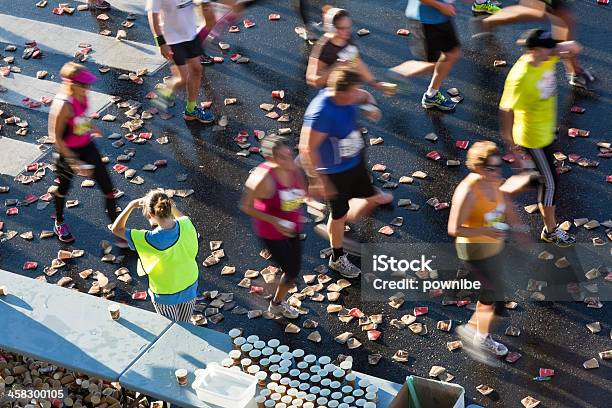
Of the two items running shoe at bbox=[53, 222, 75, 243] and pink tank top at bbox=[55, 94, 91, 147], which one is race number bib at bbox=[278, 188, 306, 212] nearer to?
pink tank top at bbox=[55, 94, 91, 147]

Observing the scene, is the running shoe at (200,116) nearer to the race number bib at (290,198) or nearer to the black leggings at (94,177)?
the black leggings at (94,177)

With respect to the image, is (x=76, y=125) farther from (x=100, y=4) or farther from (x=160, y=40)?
(x=100, y=4)

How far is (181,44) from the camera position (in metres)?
11.1

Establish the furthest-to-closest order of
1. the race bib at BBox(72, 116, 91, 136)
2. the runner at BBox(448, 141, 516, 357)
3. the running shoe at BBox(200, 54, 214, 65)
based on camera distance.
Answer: the running shoe at BBox(200, 54, 214, 65), the race bib at BBox(72, 116, 91, 136), the runner at BBox(448, 141, 516, 357)

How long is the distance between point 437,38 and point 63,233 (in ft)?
13.9

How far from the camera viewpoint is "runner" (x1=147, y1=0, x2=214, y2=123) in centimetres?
1088

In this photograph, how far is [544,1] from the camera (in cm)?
1113

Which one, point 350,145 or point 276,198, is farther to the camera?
point 350,145

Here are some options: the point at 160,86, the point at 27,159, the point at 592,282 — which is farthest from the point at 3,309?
the point at 592,282

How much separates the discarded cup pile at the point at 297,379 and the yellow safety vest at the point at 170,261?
0.77 meters

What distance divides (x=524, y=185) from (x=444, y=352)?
6.16 ft

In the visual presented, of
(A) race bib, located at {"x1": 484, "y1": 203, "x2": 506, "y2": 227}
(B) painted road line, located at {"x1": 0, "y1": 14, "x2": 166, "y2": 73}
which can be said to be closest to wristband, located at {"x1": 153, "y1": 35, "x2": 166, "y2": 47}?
(B) painted road line, located at {"x1": 0, "y1": 14, "x2": 166, "y2": 73}

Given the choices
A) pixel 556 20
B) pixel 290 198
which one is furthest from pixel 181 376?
pixel 556 20

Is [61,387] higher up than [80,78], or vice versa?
[80,78]
